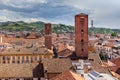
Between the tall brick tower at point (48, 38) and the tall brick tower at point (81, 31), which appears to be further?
the tall brick tower at point (48, 38)

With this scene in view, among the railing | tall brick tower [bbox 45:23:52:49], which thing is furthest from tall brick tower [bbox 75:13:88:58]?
tall brick tower [bbox 45:23:52:49]

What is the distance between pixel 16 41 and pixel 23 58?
58.3 m

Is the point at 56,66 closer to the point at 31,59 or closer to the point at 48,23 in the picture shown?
the point at 31,59

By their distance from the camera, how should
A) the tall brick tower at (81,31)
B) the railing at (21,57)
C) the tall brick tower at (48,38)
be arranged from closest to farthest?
the tall brick tower at (81,31) < the railing at (21,57) < the tall brick tower at (48,38)

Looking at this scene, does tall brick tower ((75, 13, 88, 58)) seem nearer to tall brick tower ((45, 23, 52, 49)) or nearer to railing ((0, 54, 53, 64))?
railing ((0, 54, 53, 64))

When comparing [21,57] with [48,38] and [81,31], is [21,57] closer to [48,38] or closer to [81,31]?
[48,38]

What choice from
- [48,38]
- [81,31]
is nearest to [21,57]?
[48,38]

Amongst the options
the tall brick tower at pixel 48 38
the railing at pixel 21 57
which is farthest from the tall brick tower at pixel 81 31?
the tall brick tower at pixel 48 38

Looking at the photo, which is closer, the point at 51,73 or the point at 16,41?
the point at 51,73

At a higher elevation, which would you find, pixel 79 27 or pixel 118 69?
pixel 79 27

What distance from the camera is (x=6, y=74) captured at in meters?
52.1

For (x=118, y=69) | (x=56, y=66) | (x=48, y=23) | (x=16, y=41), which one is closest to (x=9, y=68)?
(x=56, y=66)

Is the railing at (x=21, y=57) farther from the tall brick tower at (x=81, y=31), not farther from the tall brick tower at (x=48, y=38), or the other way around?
the tall brick tower at (x=48, y=38)

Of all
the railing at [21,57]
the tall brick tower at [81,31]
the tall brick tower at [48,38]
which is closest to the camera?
the tall brick tower at [81,31]
